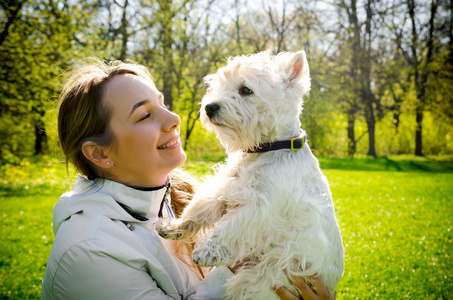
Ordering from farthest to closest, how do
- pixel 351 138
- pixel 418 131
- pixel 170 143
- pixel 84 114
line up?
pixel 351 138 < pixel 418 131 < pixel 170 143 < pixel 84 114

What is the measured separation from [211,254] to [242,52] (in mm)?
14404

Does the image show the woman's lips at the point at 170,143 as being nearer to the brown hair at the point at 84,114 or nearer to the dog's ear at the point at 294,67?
the brown hair at the point at 84,114

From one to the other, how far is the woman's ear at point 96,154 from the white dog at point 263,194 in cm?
59

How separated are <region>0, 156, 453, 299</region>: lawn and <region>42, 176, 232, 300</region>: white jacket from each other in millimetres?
947

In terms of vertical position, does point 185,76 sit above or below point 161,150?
above

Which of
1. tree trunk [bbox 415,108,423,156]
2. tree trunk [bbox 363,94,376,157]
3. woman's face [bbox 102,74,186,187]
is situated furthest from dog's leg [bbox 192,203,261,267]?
tree trunk [bbox 415,108,423,156]

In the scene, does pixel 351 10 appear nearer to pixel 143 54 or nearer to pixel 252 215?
pixel 143 54

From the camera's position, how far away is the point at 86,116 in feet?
6.73

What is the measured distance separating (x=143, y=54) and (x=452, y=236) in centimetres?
1525

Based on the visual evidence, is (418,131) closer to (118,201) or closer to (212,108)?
(212,108)

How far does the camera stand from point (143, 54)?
16.0 metres

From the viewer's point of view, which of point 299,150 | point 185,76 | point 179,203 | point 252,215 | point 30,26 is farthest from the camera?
point 185,76

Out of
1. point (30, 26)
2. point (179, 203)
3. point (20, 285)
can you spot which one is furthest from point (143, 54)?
point (179, 203)

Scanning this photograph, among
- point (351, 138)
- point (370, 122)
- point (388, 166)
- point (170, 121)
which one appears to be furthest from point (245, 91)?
point (351, 138)
